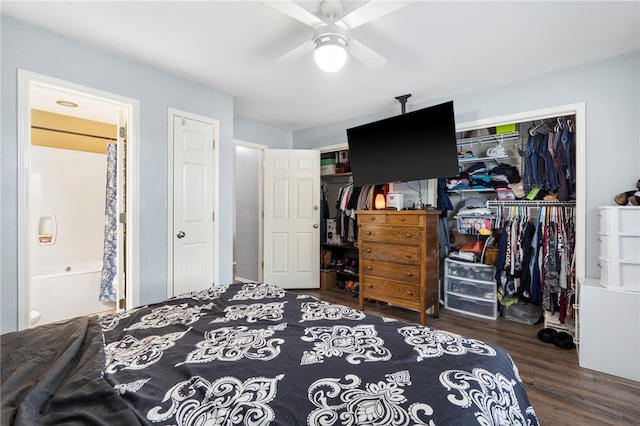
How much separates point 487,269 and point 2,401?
3595mm

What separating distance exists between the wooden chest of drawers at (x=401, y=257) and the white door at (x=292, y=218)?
1.09 meters

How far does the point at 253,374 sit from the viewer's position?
3.05 feet

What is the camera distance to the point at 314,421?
0.74 metres

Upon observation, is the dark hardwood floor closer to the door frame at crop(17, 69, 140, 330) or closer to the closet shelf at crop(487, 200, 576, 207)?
the closet shelf at crop(487, 200, 576, 207)

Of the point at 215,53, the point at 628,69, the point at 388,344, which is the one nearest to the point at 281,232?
the point at 215,53

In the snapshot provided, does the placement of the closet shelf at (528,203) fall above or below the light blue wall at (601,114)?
below

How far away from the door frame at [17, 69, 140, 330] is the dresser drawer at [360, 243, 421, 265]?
87.0 inches

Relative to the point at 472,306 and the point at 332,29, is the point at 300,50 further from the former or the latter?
the point at 472,306

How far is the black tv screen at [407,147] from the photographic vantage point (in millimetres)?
2775

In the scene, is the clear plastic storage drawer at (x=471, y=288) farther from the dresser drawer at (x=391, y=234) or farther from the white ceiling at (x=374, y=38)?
the white ceiling at (x=374, y=38)

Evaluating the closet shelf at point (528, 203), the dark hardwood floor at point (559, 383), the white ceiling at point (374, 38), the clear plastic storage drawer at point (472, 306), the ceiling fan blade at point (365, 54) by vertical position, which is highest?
the white ceiling at point (374, 38)

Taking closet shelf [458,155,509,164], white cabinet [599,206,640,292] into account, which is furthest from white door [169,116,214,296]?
white cabinet [599,206,640,292]

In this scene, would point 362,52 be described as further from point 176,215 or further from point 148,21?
point 176,215

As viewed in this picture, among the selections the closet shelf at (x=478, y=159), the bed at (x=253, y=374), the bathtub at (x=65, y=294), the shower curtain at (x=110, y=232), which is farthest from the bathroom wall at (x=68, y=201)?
the closet shelf at (x=478, y=159)
